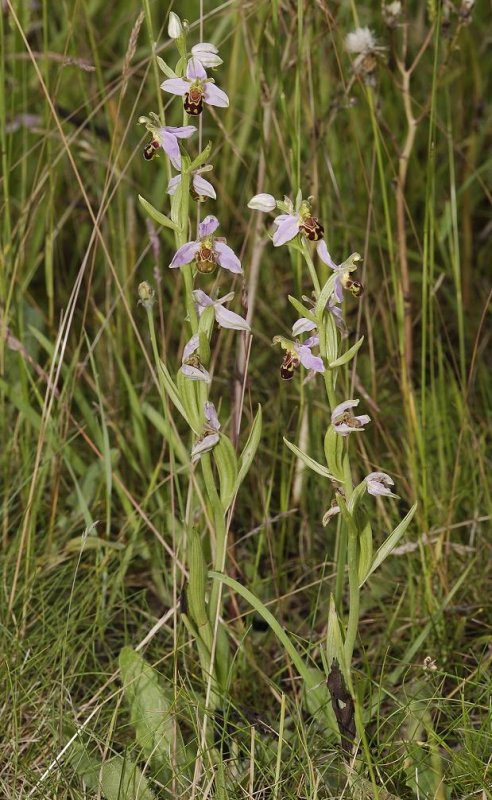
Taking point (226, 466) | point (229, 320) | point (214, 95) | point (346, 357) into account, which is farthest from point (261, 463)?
point (214, 95)

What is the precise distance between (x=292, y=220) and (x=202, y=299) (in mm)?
187

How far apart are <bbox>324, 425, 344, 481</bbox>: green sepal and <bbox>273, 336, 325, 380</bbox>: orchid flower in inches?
3.5

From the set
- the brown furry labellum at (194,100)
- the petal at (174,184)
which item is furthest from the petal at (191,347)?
the brown furry labellum at (194,100)

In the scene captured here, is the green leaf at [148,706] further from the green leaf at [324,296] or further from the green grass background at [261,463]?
the green leaf at [324,296]

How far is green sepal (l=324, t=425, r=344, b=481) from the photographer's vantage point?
4.55 ft

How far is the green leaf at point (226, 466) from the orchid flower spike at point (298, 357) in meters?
0.17

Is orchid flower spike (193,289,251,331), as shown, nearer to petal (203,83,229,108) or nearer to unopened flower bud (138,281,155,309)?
unopened flower bud (138,281,155,309)

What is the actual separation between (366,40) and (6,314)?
869mm

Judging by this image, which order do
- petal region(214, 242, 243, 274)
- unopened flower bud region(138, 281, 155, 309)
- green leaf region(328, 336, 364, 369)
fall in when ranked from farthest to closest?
unopened flower bud region(138, 281, 155, 309) → petal region(214, 242, 243, 274) → green leaf region(328, 336, 364, 369)

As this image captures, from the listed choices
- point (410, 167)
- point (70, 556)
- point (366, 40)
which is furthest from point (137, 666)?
point (410, 167)

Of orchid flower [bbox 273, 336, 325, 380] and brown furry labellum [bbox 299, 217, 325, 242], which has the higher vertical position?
brown furry labellum [bbox 299, 217, 325, 242]

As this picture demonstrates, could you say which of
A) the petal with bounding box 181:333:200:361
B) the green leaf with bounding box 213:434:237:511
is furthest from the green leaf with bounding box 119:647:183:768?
the petal with bounding box 181:333:200:361

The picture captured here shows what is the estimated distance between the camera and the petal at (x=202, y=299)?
145cm

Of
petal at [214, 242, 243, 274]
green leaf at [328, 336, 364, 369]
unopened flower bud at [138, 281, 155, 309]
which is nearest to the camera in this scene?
green leaf at [328, 336, 364, 369]
